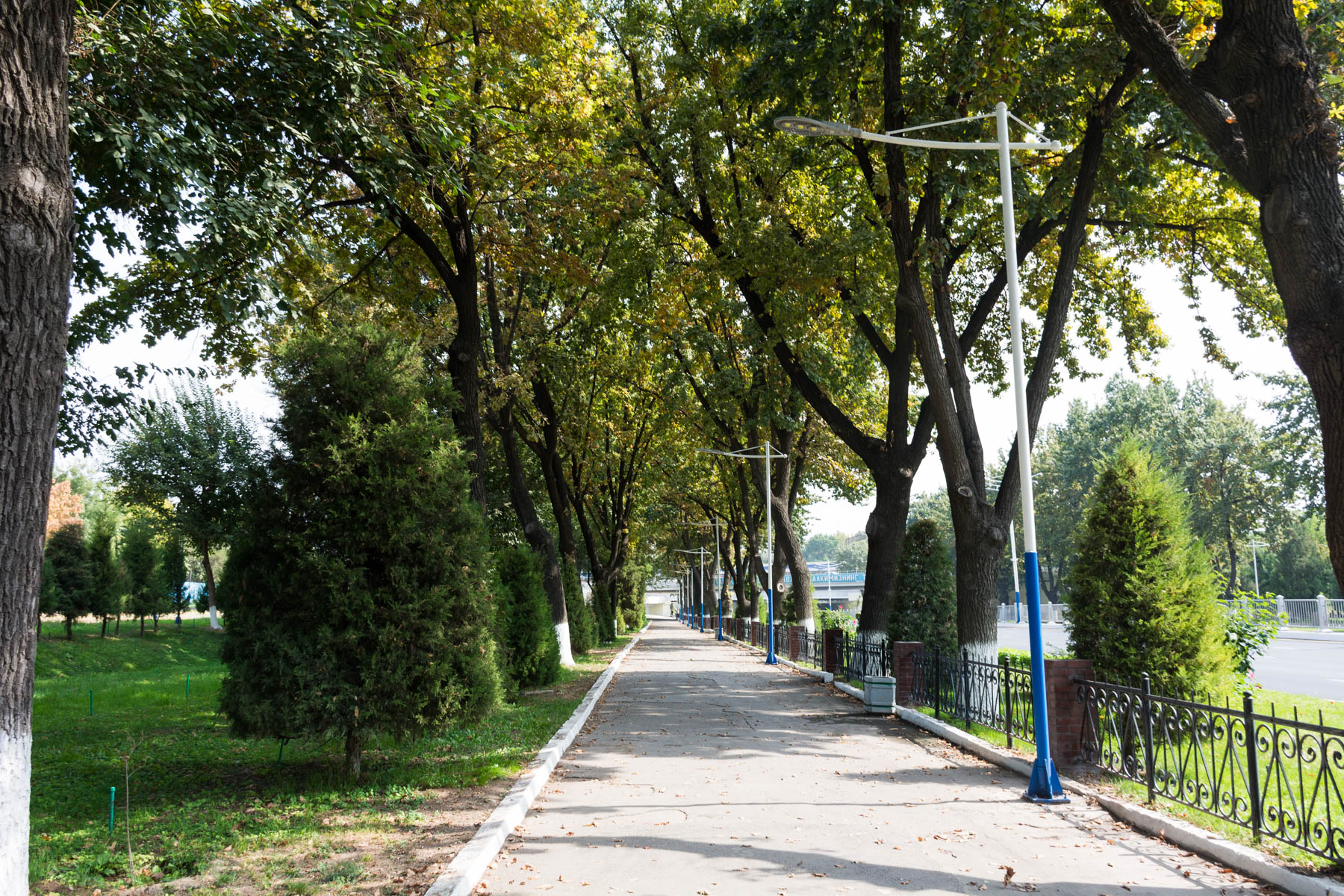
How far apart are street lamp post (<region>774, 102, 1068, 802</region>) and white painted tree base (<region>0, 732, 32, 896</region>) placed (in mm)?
7541

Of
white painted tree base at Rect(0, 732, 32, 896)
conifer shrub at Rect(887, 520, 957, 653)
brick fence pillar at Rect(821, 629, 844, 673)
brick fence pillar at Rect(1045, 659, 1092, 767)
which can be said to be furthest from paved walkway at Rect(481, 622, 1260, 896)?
brick fence pillar at Rect(821, 629, 844, 673)

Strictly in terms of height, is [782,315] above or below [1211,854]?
above

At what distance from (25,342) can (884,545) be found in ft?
52.2

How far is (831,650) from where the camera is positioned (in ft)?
72.5

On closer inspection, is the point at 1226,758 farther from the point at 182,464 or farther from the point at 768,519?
the point at 182,464

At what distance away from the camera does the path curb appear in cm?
555

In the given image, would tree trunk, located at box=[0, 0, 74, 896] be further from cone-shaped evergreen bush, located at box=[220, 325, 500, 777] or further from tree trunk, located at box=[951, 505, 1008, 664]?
tree trunk, located at box=[951, 505, 1008, 664]

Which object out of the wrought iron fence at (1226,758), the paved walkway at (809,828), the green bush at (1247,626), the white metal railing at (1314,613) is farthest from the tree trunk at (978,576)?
the white metal railing at (1314,613)

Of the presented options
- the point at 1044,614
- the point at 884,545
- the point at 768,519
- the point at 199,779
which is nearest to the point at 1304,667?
the point at 884,545

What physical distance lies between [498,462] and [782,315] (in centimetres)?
1659

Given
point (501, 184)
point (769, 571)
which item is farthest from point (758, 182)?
point (769, 571)

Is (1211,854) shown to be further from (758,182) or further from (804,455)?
(804,455)

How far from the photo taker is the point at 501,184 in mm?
14609

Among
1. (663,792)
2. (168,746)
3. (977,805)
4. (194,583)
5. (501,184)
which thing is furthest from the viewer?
(194,583)
